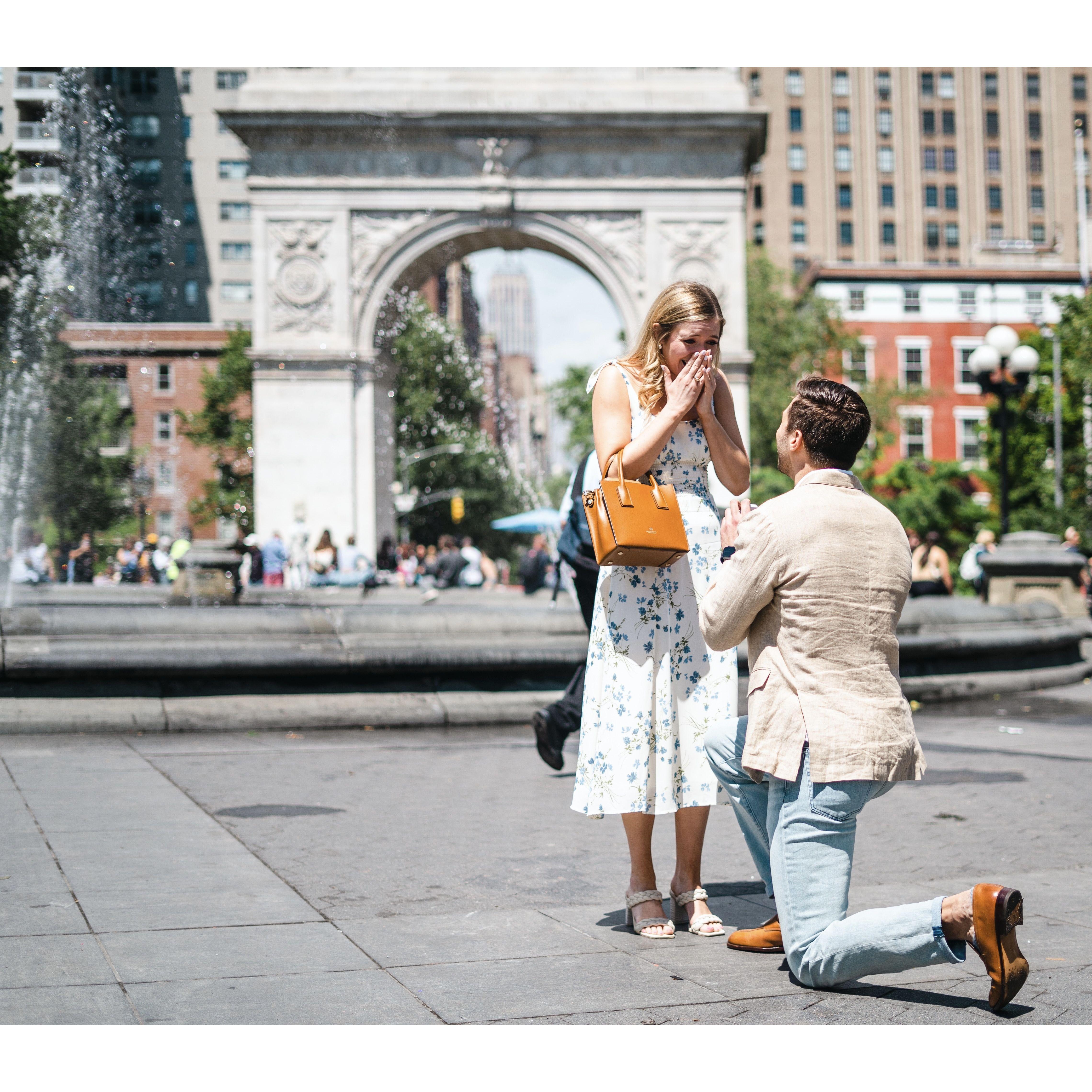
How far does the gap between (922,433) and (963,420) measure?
2.42 m

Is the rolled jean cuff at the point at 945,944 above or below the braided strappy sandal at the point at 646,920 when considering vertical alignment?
above

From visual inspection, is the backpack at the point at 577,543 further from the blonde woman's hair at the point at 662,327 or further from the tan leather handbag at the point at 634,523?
the tan leather handbag at the point at 634,523

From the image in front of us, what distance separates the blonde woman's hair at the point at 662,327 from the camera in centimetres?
421

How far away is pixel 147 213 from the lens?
18578 millimetres

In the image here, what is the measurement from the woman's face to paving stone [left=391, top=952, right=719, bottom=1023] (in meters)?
1.81

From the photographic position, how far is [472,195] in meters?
28.3

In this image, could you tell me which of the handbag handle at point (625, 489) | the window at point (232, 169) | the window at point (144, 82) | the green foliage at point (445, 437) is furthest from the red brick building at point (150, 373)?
the green foliage at point (445, 437)

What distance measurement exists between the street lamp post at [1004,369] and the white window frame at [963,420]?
169 ft

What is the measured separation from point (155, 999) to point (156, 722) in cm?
597

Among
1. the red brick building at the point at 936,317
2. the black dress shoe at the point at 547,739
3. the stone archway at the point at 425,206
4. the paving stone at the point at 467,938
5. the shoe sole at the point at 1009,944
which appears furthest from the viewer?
the red brick building at the point at 936,317

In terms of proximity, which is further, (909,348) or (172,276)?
(909,348)

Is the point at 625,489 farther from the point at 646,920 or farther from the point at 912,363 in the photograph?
Answer: the point at 912,363
